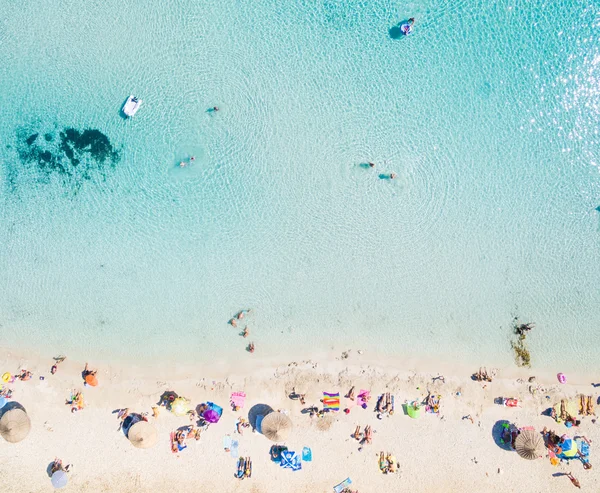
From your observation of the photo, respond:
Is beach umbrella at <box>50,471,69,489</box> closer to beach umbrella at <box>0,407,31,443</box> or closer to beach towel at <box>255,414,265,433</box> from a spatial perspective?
beach umbrella at <box>0,407,31,443</box>

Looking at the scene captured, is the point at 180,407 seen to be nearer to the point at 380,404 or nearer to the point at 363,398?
the point at 363,398

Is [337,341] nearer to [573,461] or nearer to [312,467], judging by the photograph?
[312,467]

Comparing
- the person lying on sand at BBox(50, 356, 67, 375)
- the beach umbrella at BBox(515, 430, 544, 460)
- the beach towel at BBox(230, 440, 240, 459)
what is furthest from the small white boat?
the beach umbrella at BBox(515, 430, 544, 460)

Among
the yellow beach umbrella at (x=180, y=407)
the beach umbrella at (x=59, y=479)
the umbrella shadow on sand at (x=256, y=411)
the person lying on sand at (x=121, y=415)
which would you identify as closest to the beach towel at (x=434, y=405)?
the umbrella shadow on sand at (x=256, y=411)

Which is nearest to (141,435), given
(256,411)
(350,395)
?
(256,411)

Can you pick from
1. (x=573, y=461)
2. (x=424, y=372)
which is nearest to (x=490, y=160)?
(x=424, y=372)
